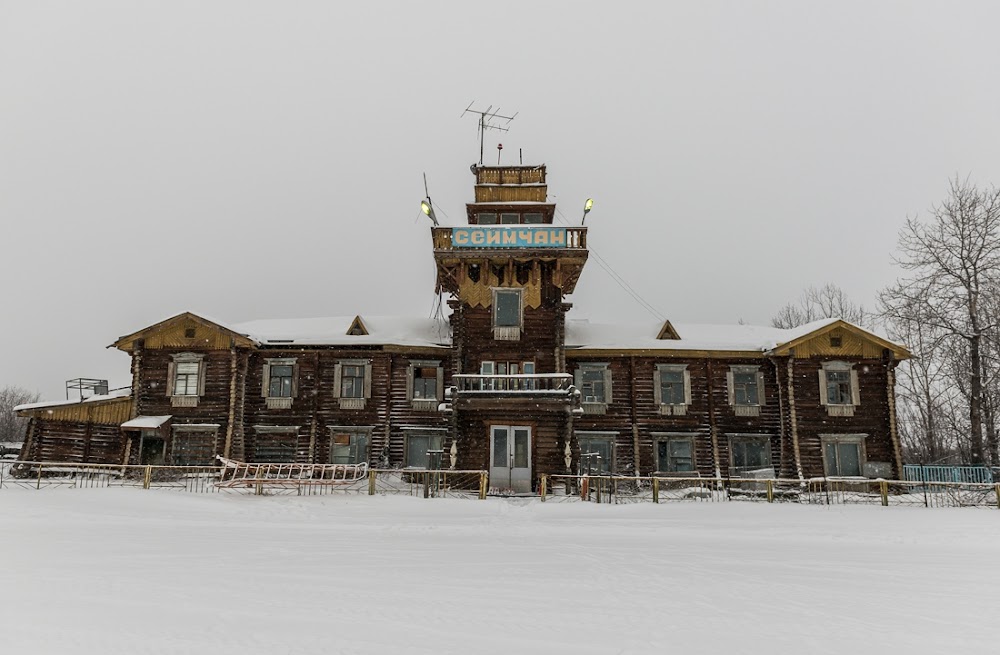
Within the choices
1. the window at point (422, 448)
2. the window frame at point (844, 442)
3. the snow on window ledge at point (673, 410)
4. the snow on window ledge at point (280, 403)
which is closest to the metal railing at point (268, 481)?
the window at point (422, 448)

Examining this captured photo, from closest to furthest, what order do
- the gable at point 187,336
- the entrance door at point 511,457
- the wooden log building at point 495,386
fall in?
the entrance door at point 511,457
the wooden log building at point 495,386
the gable at point 187,336

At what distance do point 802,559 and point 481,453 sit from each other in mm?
14385

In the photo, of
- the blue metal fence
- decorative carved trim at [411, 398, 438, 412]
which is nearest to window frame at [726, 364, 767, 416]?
the blue metal fence

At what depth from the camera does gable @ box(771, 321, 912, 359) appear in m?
26.5

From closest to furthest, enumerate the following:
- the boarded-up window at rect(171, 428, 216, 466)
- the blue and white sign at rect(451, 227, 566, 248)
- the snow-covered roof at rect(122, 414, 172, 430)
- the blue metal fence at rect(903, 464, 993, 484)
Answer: the blue metal fence at rect(903, 464, 993, 484) → the snow-covered roof at rect(122, 414, 172, 430) → the blue and white sign at rect(451, 227, 566, 248) → the boarded-up window at rect(171, 428, 216, 466)

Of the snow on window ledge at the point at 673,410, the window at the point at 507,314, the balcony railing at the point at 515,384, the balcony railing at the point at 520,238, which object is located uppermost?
the balcony railing at the point at 520,238

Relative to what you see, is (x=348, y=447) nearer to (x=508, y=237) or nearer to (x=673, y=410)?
(x=508, y=237)

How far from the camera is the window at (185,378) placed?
2623cm

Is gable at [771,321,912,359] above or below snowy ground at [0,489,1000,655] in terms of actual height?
above

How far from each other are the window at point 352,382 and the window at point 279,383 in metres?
1.95

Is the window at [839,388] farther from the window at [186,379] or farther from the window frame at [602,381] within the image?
the window at [186,379]

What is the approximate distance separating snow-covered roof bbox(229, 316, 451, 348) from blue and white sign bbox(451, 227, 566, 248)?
4910 mm

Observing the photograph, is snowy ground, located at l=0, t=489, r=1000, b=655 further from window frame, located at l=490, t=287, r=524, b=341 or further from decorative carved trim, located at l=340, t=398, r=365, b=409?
decorative carved trim, located at l=340, t=398, r=365, b=409

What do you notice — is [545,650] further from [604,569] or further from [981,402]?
[981,402]
